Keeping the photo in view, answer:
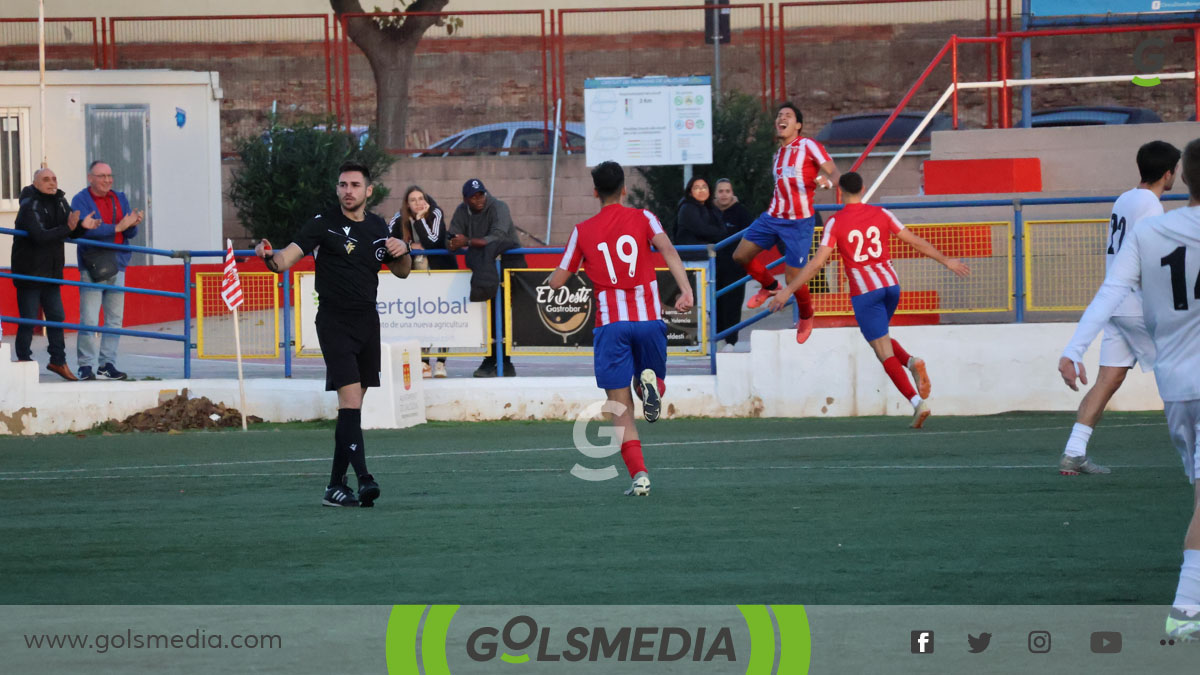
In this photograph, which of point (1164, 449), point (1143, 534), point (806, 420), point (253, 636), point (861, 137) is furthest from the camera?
point (861, 137)

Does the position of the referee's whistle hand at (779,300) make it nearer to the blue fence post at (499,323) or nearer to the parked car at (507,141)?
the blue fence post at (499,323)

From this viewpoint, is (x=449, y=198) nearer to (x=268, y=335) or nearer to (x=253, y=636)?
(x=268, y=335)

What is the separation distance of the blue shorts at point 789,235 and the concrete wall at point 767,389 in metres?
2.32

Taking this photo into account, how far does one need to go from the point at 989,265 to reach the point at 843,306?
1.43 metres

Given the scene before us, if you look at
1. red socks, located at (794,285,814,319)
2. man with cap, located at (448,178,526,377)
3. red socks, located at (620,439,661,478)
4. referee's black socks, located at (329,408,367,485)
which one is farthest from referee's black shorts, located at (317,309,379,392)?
man with cap, located at (448,178,526,377)

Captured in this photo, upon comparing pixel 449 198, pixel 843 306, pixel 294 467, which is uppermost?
pixel 449 198

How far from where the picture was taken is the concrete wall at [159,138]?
78.6 feet

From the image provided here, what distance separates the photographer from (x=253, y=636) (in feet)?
19.0

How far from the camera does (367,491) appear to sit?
370 inches

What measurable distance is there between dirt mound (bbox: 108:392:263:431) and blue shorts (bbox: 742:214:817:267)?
5486 mm

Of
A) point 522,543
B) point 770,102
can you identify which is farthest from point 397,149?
point 522,543

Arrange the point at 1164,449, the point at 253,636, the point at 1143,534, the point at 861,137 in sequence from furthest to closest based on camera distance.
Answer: the point at 861,137
the point at 1164,449
the point at 1143,534
the point at 253,636

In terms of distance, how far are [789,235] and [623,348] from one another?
399 cm

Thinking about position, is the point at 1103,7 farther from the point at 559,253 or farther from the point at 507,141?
the point at 507,141
